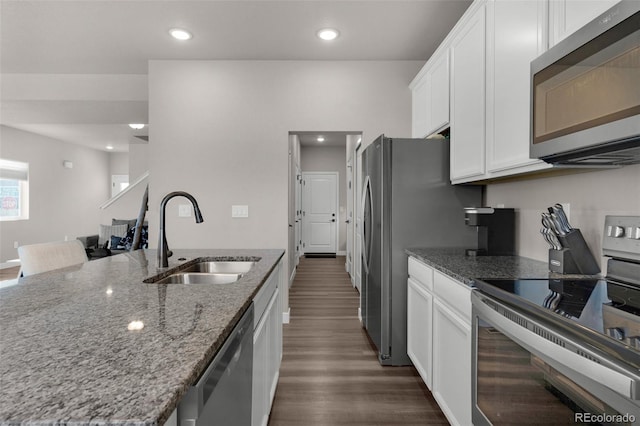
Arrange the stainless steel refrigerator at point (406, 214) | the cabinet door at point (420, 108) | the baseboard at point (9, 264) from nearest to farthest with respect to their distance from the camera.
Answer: the stainless steel refrigerator at point (406, 214)
the cabinet door at point (420, 108)
the baseboard at point (9, 264)

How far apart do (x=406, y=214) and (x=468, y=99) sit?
2.76 ft

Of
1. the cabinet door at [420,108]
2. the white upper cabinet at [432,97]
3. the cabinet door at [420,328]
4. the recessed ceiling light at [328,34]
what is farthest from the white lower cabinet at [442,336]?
the recessed ceiling light at [328,34]

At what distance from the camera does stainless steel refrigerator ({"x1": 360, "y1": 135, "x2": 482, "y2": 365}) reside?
2.58m

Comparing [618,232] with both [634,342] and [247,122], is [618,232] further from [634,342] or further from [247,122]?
[247,122]

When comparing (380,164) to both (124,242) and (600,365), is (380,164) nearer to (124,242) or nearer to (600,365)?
(600,365)

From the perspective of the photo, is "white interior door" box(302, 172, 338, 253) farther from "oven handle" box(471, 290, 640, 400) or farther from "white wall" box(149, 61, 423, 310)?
"oven handle" box(471, 290, 640, 400)

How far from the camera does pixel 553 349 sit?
0.98m

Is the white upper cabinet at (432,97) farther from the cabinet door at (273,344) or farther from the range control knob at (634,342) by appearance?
the range control knob at (634,342)

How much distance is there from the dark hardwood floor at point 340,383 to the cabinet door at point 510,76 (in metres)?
1.42

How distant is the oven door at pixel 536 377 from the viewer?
802 mm

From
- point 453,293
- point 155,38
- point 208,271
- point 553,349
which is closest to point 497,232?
point 453,293

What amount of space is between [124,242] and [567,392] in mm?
5677

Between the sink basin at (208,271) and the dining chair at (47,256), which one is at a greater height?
the dining chair at (47,256)

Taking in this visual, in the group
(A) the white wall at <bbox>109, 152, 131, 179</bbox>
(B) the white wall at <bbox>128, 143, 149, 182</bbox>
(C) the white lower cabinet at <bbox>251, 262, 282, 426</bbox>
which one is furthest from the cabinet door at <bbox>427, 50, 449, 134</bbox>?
(A) the white wall at <bbox>109, 152, 131, 179</bbox>
